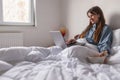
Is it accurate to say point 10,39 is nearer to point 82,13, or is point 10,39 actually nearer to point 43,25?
point 43,25

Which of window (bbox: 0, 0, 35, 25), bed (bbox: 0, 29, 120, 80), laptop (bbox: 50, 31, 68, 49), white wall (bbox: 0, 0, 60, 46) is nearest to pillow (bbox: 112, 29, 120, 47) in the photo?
bed (bbox: 0, 29, 120, 80)

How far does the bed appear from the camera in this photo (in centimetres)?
108

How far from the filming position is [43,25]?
3.34m

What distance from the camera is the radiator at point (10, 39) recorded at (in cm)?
288

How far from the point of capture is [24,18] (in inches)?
130

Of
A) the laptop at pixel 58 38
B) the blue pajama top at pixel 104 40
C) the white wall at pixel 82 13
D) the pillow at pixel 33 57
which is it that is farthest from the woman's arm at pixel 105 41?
the pillow at pixel 33 57

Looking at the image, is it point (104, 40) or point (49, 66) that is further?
point (104, 40)

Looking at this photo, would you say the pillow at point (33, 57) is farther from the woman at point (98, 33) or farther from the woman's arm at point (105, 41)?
the woman's arm at point (105, 41)

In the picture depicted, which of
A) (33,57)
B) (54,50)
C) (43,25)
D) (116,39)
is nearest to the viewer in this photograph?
(33,57)

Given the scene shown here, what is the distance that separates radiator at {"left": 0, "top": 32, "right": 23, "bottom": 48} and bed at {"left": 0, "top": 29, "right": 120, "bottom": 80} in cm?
120

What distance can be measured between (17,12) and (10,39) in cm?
55

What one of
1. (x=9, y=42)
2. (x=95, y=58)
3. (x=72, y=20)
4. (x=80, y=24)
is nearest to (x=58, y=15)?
(x=72, y=20)

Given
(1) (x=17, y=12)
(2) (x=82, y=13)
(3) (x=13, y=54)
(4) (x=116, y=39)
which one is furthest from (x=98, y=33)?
(1) (x=17, y=12)

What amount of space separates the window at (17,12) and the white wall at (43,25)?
12 centimetres
